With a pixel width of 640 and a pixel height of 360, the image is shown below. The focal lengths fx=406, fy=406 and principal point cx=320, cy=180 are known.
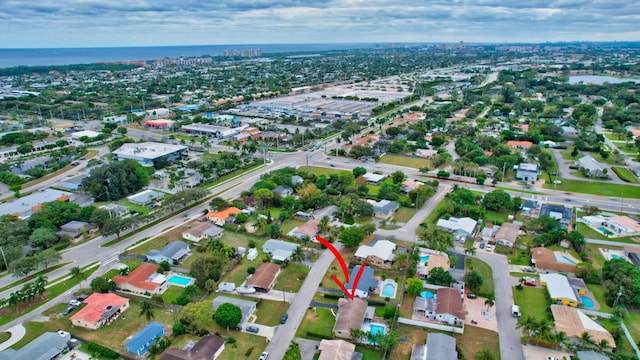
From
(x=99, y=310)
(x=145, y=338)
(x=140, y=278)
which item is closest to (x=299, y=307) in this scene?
(x=145, y=338)

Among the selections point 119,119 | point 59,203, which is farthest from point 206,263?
point 119,119

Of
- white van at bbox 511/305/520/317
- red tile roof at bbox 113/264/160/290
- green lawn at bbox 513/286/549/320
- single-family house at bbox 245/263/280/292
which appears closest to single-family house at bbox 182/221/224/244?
red tile roof at bbox 113/264/160/290

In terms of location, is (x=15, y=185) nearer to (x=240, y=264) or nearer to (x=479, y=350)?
(x=240, y=264)

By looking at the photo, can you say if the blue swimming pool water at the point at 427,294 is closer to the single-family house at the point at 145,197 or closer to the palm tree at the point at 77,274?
the palm tree at the point at 77,274

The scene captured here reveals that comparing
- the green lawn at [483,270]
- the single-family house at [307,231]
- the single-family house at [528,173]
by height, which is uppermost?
the single-family house at [528,173]

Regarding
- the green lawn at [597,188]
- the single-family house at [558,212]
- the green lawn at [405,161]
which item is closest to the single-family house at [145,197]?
the green lawn at [405,161]

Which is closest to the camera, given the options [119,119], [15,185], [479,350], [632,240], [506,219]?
[479,350]

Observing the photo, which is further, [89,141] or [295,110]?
[295,110]
